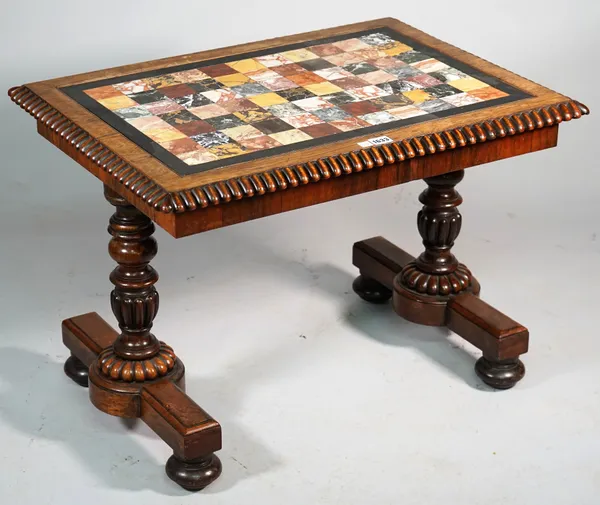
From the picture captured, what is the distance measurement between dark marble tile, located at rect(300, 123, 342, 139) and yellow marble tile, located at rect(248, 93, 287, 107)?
173mm

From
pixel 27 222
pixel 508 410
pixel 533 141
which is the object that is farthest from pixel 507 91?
pixel 27 222

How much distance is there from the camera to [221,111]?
3857 millimetres

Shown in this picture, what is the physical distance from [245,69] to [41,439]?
1.03 meters

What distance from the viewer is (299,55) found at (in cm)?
423

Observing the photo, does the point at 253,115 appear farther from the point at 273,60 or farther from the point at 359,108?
the point at 273,60

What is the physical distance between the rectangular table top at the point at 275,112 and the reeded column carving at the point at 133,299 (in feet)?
0.46

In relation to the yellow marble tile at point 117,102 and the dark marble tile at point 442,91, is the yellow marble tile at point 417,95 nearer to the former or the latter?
the dark marble tile at point 442,91

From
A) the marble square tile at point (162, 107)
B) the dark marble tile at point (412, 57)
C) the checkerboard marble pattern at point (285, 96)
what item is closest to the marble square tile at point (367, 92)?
the checkerboard marble pattern at point (285, 96)

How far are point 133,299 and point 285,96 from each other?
1.96ft

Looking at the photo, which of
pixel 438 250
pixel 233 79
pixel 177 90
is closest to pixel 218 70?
pixel 233 79

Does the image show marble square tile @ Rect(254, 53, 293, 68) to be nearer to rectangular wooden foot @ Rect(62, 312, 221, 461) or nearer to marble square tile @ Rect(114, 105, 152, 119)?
marble square tile @ Rect(114, 105, 152, 119)

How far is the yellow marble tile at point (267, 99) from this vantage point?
3906 mm

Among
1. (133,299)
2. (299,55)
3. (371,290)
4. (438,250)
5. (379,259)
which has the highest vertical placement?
(299,55)

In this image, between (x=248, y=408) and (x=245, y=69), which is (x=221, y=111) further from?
(x=248, y=408)
